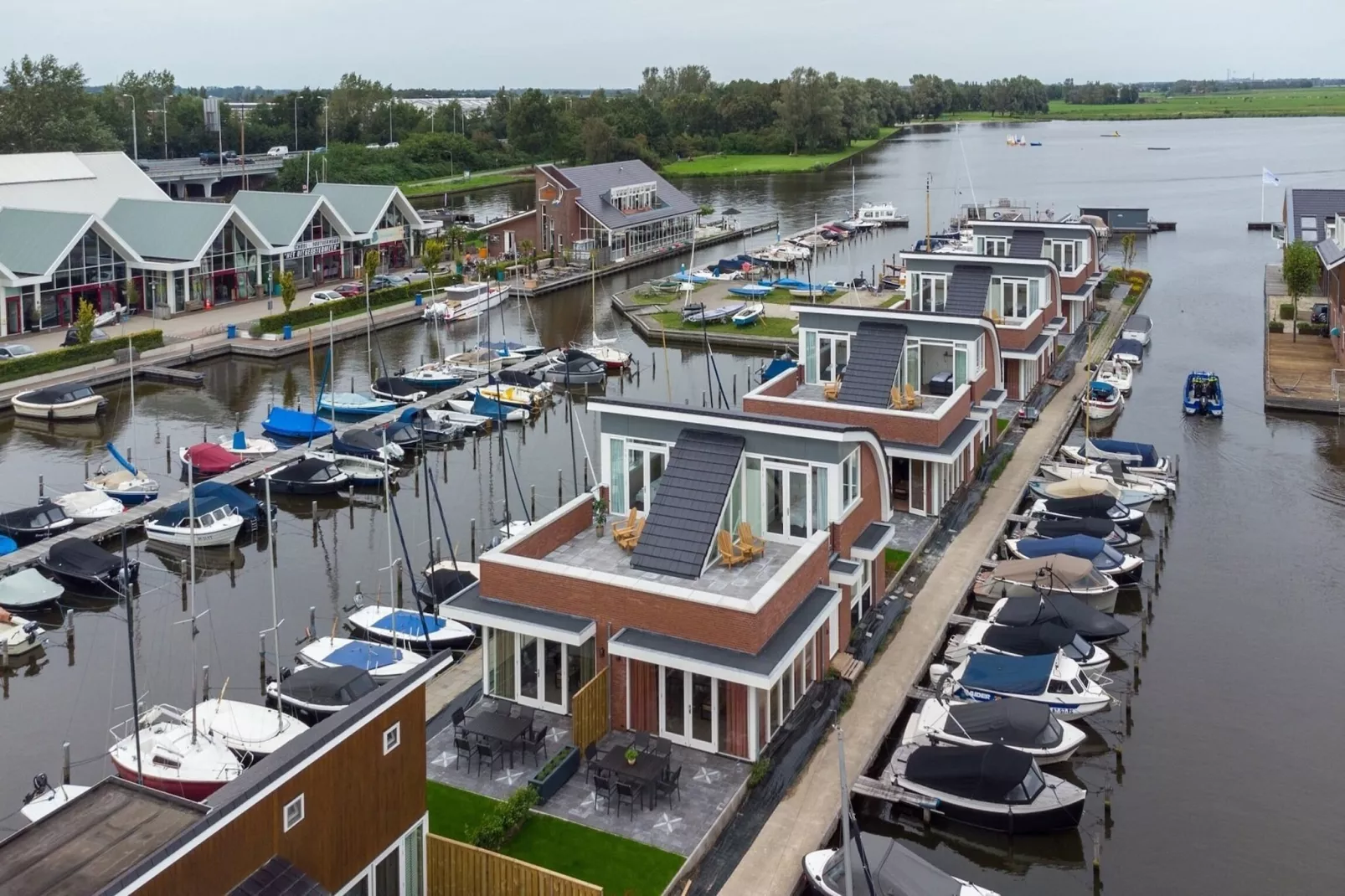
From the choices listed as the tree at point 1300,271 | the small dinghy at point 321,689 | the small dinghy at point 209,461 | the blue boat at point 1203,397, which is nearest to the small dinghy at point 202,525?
the small dinghy at point 209,461

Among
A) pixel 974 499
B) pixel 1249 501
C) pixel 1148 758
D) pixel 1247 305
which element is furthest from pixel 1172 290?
pixel 1148 758

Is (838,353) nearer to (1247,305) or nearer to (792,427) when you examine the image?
(792,427)

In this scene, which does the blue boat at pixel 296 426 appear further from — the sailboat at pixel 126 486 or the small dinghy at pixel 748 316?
the small dinghy at pixel 748 316

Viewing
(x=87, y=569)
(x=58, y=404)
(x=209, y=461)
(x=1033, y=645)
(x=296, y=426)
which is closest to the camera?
(x=1033, y=645)

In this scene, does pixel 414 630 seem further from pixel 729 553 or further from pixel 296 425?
pixel 296 425

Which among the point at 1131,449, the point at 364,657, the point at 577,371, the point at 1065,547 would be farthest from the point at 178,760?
the point at 577,371

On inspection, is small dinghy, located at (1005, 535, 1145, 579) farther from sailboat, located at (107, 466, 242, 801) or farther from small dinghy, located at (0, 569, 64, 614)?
small dinghy, located at (0, 569, 64, 614)

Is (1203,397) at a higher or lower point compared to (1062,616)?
higher
